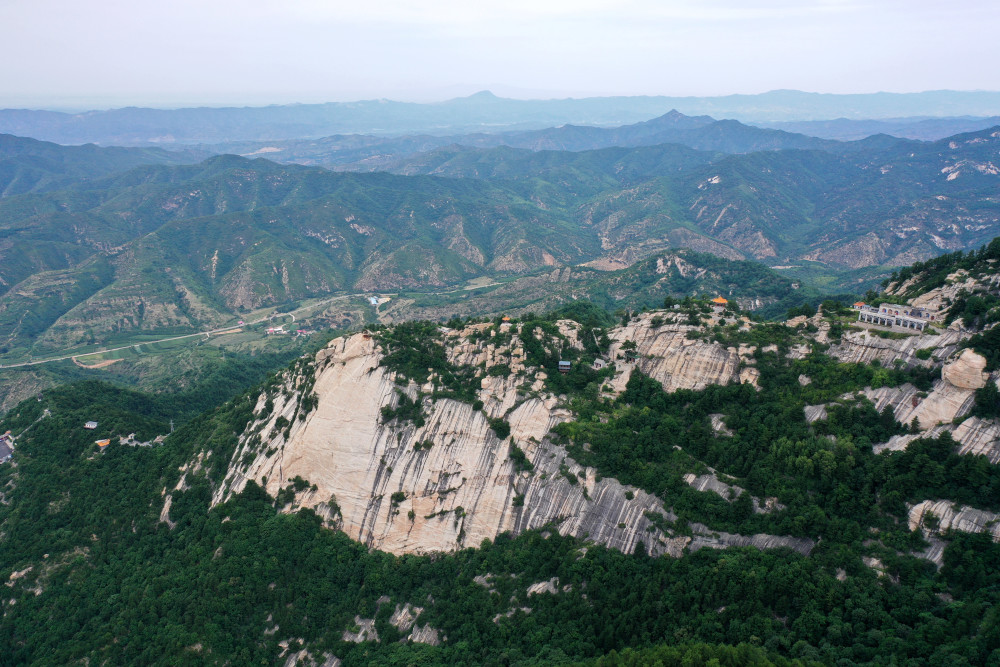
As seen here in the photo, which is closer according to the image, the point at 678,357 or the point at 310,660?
the point at 310,660

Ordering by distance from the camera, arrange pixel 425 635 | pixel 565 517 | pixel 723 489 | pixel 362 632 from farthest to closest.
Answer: pixel 565 517 → pixel 362 632 → pixel 425 635 → pixel 723 489

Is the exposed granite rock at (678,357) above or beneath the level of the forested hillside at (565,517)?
above

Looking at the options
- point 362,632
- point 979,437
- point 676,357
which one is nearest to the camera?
point 979,437

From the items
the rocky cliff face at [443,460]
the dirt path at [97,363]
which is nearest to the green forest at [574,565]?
the rocky cliff face at [443,460]

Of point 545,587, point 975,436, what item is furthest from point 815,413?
point 545,587

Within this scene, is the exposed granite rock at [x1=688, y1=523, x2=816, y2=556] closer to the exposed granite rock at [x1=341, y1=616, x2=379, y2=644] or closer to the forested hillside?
the forested hillside

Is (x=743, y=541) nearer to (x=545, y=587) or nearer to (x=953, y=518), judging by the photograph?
(x=953, y=518)

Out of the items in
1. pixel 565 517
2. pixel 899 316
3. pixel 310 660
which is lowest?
pixel 310 660

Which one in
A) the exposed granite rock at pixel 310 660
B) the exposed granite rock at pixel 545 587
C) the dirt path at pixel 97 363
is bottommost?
the dirt path at pixel 97 363

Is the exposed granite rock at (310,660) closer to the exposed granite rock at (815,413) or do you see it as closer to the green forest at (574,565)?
the green forest at (574,565)
